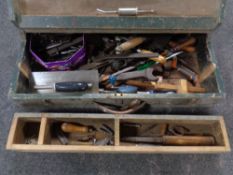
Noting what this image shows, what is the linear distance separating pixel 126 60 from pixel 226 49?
478 millimetres

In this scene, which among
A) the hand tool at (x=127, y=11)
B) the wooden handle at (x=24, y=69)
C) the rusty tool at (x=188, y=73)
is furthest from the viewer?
the rusty tool at (x=188, y=73)

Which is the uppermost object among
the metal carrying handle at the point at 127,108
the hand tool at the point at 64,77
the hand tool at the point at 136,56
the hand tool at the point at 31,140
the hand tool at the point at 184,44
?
the hand tool at the point at 184,44

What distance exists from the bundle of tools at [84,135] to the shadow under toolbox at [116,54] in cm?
8

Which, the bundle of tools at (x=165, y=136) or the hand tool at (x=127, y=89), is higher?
the hand tool at (x=127, y=89)

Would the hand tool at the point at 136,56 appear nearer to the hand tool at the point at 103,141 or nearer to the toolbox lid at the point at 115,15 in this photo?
the toolbox lid at the point at 115,15

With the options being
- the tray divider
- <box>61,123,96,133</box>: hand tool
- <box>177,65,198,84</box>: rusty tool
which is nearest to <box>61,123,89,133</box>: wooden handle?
<box>61,123,96,133</box>: hand tool

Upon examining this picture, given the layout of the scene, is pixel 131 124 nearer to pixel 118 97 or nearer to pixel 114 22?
pixel 118 97

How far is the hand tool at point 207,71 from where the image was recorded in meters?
1.02

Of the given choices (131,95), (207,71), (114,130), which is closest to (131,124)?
(114,130)

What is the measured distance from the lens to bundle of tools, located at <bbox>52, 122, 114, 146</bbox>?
1098mm

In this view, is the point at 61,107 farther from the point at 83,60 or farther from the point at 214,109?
the point at 214,109

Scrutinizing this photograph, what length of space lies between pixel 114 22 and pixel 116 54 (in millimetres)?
172

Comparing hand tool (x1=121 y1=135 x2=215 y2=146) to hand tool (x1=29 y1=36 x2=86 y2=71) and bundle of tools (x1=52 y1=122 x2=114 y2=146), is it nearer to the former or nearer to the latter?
bundle of tools (x1=52 y1=122 x2=114 y2=146)

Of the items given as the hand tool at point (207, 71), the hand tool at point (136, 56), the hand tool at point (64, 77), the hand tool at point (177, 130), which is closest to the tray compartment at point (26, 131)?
the hand tool at point (64, 77)
